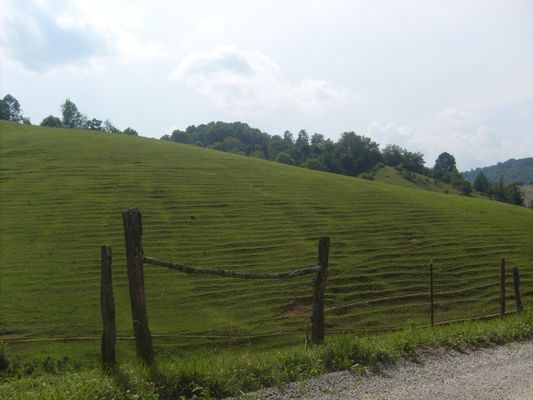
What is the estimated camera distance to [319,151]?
6029 inches

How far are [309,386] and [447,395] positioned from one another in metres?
1.82

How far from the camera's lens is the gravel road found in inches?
277

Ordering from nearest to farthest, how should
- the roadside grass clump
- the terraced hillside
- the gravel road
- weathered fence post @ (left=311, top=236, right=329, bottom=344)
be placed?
the roadside grass clump → the gravel road → weathered fence post @ (left=311, top=236, right=329, bottom=344) → the terraced hillside

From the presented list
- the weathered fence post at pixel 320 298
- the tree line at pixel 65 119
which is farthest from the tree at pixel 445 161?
the weathered fence post at pixel 320 298

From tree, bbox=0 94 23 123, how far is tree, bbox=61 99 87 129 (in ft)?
35.3

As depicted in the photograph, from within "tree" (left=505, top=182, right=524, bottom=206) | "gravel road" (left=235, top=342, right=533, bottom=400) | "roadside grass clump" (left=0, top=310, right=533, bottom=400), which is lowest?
"gravel road" (left=235, top=342, right=533, bottom=400)

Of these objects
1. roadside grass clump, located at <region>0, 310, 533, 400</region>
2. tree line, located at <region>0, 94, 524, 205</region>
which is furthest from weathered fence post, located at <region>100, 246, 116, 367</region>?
tree line, located at <region>0, 94, 524, 205</region>

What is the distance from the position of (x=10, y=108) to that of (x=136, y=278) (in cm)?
14046

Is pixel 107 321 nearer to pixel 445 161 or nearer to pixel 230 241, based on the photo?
pixel 230 241

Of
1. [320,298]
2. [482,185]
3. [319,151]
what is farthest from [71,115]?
[320,298]

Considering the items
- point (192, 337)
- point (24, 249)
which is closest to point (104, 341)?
point (192, 337)

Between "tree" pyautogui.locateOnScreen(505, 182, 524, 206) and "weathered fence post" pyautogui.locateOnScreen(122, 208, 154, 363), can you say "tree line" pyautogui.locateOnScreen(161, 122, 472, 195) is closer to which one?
"tree" pyautogui.locateOnScreen(505, 182, 524, 206)

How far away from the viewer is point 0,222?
33.9 m

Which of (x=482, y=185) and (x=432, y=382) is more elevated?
(x=482, y=185)
